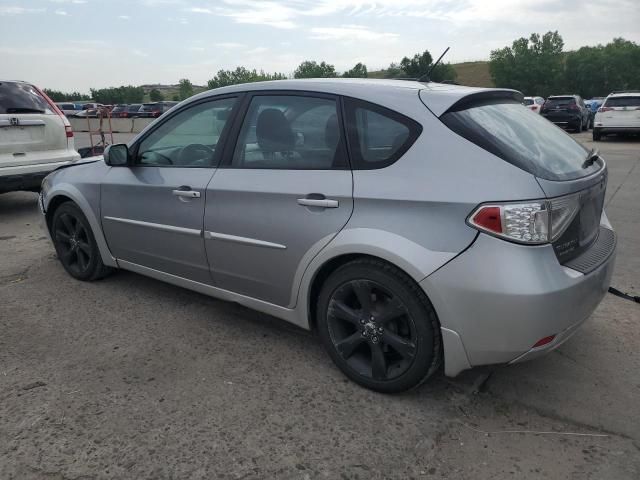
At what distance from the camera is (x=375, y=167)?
269 centimetres

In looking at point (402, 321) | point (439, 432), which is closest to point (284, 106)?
point (402, 321)

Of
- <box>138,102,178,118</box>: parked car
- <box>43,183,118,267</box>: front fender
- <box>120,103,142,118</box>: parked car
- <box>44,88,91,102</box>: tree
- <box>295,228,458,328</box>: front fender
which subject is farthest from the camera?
<box>44,88,91,102</box>: tree

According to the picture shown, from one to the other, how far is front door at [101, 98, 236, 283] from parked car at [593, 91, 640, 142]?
17.8m

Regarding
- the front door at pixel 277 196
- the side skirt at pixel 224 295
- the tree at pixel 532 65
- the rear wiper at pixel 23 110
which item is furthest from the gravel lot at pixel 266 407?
the tree at pixel 532 65

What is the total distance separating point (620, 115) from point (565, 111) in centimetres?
518

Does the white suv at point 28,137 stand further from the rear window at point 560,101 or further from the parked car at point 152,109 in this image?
the parked car at point 152,109

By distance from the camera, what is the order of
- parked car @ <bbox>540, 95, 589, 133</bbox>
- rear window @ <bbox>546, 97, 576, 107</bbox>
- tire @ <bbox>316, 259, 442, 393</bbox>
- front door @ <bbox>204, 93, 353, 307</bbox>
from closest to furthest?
1. tire @ <bbox>316, 259, 442, 393</bbox>
2. front door @ <bbox>204, 93, 353, 307</bbox>
3. parked car @ <bbox>540, 95, 589, 133</bbox>
4. rear window @ <bbox>546, 97, 576, 107</bbox>

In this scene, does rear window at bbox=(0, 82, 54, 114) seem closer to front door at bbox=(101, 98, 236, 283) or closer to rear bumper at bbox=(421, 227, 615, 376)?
front door at bbox=(101, 98, 236, 283)

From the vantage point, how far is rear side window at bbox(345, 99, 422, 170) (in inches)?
104

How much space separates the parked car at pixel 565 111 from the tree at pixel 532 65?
6896 cm

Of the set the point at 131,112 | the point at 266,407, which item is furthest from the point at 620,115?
the point at 131,112

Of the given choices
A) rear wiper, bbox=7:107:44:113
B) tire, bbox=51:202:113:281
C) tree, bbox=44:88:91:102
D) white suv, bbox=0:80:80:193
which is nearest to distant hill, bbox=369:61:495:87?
tree, bbox=44:88:91:102

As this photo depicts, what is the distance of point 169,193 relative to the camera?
11.7ft

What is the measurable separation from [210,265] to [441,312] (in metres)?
1.61
